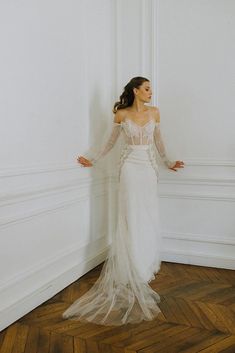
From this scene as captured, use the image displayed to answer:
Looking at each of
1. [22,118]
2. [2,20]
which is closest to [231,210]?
[22,118]

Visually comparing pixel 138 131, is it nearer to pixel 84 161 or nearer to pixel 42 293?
pixel 84 161

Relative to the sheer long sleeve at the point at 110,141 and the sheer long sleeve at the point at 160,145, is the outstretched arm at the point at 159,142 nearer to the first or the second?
the sheer long sleeve at the point at 160,145

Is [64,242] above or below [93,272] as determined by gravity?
above

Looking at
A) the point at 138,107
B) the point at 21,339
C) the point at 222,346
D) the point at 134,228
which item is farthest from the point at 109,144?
the point at 222,346

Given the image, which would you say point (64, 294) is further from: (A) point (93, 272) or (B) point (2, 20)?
(B) point (2, 20)

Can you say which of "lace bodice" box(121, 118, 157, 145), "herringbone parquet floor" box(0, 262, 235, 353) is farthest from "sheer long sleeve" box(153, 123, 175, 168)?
"herringbone parquet floor" box(0, 262, 235, 353)

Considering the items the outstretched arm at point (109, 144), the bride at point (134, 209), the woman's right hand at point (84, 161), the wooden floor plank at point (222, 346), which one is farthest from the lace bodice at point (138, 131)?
the wooden floor plank at point (222, 346)

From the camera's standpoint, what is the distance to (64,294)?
2805 mm

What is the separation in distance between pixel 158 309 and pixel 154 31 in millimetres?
2606

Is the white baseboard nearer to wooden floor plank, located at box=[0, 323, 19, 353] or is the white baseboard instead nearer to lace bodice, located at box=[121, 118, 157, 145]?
wooden floor plank, located at box=[0, 323, 19, 353]
